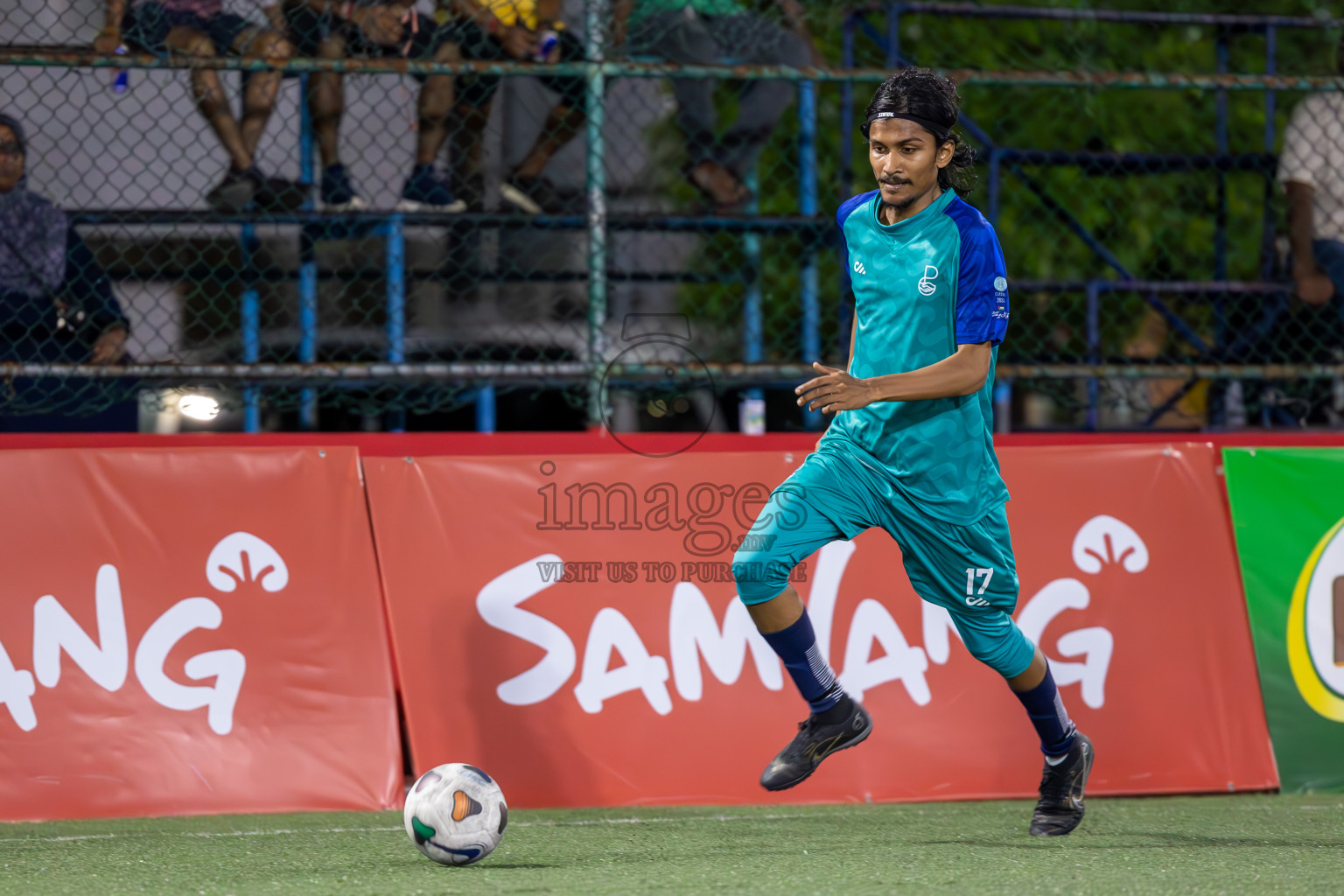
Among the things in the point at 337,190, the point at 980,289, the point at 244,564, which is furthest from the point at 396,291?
the point at 980,289

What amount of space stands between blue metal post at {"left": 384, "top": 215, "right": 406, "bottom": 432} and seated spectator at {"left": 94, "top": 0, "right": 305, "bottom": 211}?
44 centimetres

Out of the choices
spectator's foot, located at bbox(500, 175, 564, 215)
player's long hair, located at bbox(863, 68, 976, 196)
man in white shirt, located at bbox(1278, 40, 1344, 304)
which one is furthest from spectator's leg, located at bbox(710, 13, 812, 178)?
player's long hair, located at bbox(863, 68, 976, 196)

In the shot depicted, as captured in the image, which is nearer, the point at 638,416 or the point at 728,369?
the point at 728,369

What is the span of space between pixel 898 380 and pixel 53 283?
3.67 m

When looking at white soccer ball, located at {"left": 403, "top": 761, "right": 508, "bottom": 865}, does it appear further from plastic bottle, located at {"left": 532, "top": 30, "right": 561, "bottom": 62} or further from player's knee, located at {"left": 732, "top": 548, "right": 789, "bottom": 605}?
plastic bottle, located at {"left": 532, "top": 30, "right": 561, "bottom": 62}

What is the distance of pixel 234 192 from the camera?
6.02 metres

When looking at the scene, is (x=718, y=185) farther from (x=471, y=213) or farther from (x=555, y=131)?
(x=471, y=213)

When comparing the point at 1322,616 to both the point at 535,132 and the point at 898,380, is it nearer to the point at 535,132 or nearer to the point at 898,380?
the point at 898,380

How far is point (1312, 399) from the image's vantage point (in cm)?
701

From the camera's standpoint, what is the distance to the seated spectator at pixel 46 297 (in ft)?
18.5

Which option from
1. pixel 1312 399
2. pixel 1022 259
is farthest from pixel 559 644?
pixel 1022 259

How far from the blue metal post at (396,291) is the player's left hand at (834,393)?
2.72 m

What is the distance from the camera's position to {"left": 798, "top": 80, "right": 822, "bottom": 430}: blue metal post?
6398 millimetres

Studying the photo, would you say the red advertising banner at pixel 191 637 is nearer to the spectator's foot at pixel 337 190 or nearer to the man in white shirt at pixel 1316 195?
the spectator's foot at pixel 337 190
